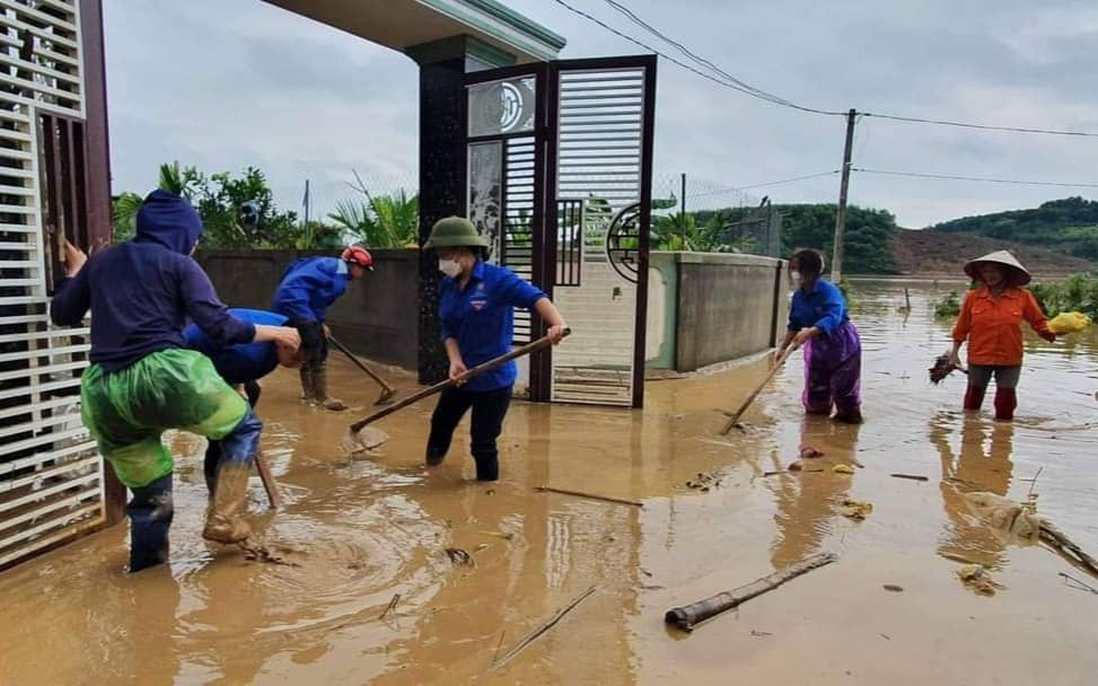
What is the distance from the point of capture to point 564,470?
491 centimetres

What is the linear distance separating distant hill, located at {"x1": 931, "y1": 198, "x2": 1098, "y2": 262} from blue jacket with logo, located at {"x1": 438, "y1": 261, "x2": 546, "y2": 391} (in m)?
55.7

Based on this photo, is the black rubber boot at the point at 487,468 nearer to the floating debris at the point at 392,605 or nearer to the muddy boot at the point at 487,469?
the muddy boot at the point at 487,469

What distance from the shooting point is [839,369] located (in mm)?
6516

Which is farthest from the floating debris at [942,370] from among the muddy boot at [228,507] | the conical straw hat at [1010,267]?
the muddy boot at [228,507]

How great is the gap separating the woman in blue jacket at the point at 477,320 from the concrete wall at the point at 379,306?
4.06m

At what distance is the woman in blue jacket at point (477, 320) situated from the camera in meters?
4.41

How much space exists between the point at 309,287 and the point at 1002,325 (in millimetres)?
5788

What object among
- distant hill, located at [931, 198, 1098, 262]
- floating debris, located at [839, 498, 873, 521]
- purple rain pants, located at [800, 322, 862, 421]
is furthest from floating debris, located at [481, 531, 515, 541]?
distant hill, located at [931, 198, 1098, 262]

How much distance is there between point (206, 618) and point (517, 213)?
16.2ft

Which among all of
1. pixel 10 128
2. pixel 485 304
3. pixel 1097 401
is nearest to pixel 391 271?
pixel 485 304

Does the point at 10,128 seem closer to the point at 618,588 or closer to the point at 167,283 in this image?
the point at 167,283

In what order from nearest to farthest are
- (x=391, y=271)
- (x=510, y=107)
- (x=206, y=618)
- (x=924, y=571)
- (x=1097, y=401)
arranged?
(x=206, y=618) → (x=924, y=571) → (x=510, y=107) → (x=1097, y=401) → (x=391, y=271)

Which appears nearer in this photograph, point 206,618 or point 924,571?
point 206,618

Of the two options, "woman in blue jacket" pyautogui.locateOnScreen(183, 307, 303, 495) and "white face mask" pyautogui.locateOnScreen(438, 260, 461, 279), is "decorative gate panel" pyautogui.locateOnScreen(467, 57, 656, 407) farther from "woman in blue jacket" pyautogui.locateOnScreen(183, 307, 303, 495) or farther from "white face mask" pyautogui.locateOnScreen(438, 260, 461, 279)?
"woman in blue jacket" pyautogui.locateOnScreen(183, 307, 303, 495)
